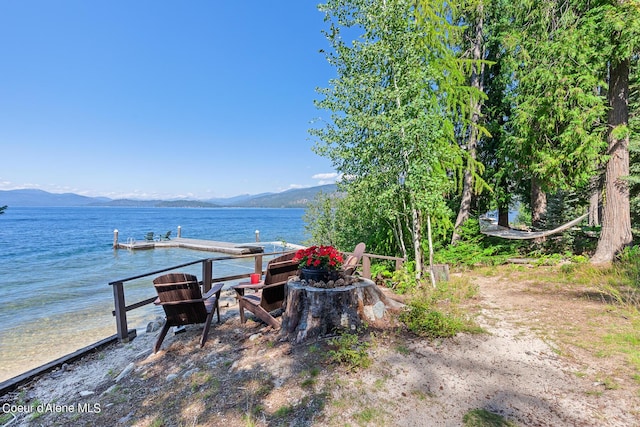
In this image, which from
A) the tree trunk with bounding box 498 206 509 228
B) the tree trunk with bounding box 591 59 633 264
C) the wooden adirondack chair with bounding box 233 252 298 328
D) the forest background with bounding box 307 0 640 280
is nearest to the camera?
the wooden adirondack chair with bounding box 233 252 298 328

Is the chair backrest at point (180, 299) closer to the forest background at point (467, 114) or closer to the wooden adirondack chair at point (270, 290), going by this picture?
the wooden adirondack chair at point (270, 290)

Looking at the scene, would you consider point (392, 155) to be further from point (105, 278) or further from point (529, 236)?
point (105, 278)

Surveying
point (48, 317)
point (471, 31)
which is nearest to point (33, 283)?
point (48, 317)

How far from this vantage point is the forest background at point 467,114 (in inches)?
224

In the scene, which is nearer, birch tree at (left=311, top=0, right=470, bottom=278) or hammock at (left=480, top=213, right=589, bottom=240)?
birch tree at (left=311, top=0, right=470, bottom=278)

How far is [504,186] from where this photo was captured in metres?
10.8

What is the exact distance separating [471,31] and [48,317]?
49.2ft

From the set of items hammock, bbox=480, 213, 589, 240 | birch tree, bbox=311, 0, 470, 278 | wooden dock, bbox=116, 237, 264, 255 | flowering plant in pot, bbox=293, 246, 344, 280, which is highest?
birch tree, bbox=311, 0, 470, 278

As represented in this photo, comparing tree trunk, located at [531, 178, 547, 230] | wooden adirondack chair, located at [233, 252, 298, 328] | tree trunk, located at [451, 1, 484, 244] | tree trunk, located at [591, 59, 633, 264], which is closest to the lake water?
wooden adirondack chair, located at [233, 252, 298, 328]

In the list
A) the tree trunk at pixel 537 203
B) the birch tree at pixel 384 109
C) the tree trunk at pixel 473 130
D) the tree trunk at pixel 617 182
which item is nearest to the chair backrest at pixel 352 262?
the birch tree at pixel 384 109

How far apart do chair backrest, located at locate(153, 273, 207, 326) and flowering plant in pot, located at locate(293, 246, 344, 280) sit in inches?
58.6

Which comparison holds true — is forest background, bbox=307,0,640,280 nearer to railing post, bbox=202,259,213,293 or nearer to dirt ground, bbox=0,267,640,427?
dirt ground, bbox=0,267,640,427

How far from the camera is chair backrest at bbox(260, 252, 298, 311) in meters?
4.30

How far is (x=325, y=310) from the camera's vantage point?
11.4 feet
